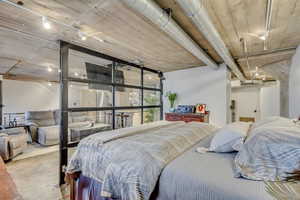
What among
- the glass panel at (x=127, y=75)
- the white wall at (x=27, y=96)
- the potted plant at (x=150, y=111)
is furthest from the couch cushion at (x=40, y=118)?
the potted plant at (x=150, y=111)

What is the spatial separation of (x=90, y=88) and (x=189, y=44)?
235 centimetres

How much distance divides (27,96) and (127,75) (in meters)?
6.03

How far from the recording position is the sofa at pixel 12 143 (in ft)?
10.2

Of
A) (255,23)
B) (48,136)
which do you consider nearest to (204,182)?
(255,23)

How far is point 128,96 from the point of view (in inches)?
168

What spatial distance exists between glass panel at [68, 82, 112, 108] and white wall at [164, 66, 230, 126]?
2.53m

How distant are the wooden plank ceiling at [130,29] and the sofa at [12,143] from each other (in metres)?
1.96

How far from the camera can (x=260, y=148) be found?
101 cm

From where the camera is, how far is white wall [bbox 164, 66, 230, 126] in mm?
4199

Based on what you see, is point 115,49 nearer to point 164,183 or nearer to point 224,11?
point 224,11

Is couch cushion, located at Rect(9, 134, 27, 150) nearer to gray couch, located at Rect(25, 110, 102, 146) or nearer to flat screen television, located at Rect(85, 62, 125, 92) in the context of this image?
gray couch, located at Rect(25, 110, 102, 146)

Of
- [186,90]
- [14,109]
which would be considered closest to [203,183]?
[186,90]

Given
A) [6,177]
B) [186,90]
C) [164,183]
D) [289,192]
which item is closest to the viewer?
[289,192]

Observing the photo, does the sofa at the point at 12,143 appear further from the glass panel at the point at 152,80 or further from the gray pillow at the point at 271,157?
the gray pillow at the point at 271,157
